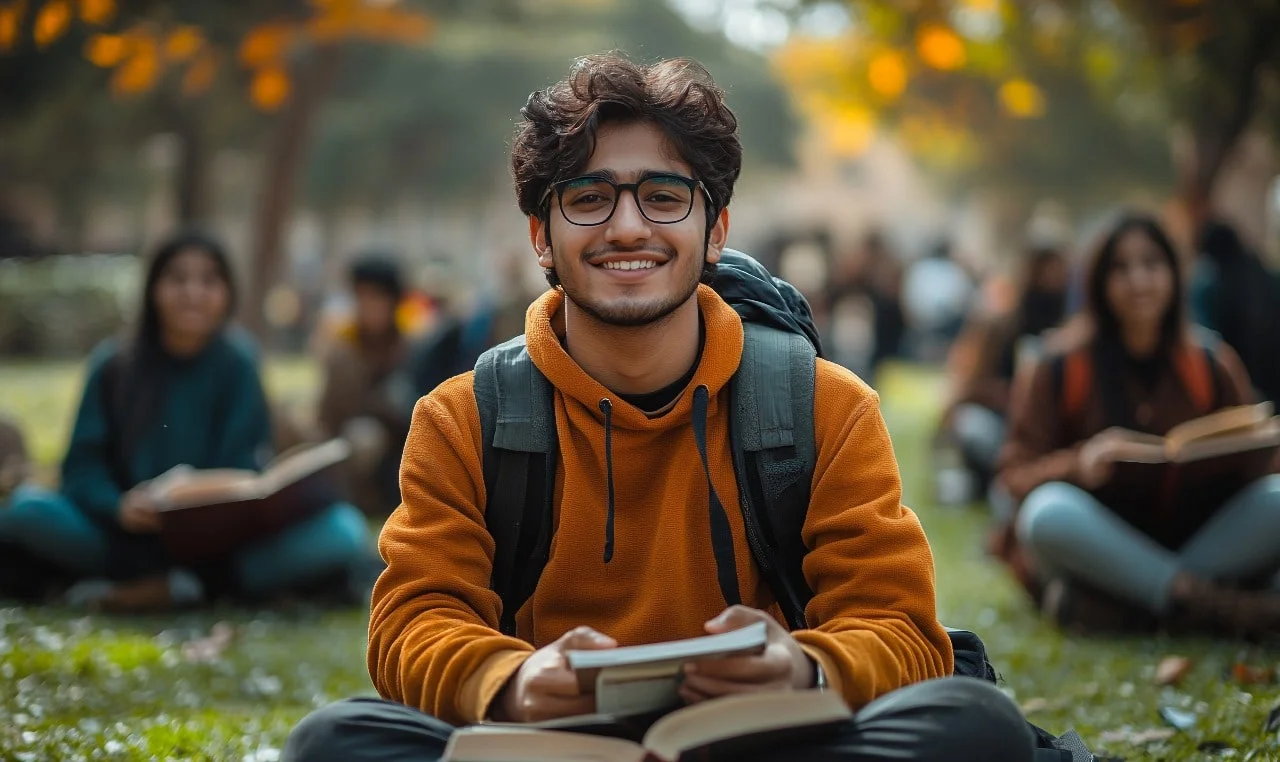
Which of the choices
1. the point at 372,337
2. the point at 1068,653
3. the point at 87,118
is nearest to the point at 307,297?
the point at 87,118

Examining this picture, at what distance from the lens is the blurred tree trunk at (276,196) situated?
1702 cm

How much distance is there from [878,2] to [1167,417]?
4.65 m

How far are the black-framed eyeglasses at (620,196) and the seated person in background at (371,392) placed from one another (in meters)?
7.36

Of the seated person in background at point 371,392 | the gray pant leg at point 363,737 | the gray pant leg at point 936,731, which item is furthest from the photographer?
the seated person in background at point 371,392

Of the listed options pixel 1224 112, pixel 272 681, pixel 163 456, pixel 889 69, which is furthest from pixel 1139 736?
A: pixel 1224 112

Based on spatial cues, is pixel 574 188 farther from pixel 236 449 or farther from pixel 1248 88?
pixel 1248 88

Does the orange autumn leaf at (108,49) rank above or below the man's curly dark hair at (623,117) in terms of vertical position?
above

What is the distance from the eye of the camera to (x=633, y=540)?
3480 millimetres

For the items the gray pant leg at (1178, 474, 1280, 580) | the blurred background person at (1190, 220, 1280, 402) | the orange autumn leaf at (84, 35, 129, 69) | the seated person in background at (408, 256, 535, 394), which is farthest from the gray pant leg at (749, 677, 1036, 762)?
the seated person in background at (408, 256, 535, 394)

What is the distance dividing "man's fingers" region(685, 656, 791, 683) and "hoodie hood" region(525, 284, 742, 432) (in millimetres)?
696

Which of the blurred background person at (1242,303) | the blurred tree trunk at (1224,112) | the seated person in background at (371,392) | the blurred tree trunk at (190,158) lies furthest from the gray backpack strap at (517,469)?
the blurred tree trunk at (190,158)

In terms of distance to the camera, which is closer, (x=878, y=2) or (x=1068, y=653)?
(x=1068, y=653)

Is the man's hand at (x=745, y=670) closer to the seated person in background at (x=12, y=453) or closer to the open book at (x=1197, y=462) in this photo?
the open book at (x=1197, y=462)

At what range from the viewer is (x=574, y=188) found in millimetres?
3533
